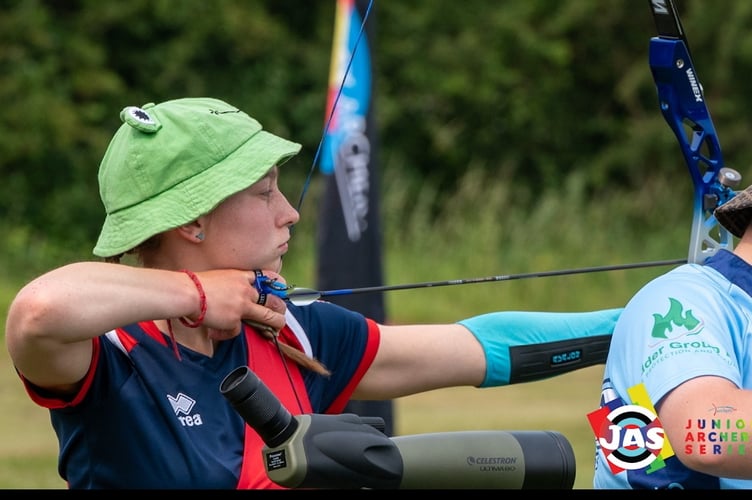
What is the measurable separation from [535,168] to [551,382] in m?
9.75

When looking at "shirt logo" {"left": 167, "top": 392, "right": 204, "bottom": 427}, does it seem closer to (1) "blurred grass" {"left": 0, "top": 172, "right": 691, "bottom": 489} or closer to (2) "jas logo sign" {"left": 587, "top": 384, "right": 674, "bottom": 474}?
(2) "jas logo sign" {"left": 587, "top": 384, "right": 674, "bottom": 474}

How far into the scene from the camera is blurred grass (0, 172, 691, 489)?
861 cm

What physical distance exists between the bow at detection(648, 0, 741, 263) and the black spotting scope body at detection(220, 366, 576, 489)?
1108 millimetres

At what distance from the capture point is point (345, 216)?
19.9 feet

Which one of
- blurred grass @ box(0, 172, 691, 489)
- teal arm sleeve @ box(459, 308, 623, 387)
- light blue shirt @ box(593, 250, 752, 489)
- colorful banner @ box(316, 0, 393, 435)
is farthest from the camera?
blurred grass @ box(0, 172, 691, 489)

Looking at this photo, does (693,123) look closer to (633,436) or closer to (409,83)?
(633,436)

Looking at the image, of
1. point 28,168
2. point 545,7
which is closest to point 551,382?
point 28,168

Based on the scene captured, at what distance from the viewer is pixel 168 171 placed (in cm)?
254

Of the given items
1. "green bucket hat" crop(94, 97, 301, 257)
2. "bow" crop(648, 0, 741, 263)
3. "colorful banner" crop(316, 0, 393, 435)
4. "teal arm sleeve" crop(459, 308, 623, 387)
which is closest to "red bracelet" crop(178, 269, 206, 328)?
"green bucket hat" crop(94, 97, 301, 257)

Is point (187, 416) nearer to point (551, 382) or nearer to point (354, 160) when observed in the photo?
point (354, 160)

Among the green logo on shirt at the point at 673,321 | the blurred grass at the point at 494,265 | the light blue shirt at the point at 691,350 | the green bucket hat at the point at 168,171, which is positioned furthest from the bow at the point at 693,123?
the blurred grass at the point at 494,265

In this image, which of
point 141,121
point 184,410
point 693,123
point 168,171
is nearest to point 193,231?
point 168,171

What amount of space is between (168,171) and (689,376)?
1.02 meters

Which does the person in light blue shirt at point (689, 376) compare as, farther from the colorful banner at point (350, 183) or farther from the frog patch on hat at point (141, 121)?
the colorful banner at point (350, 183)
